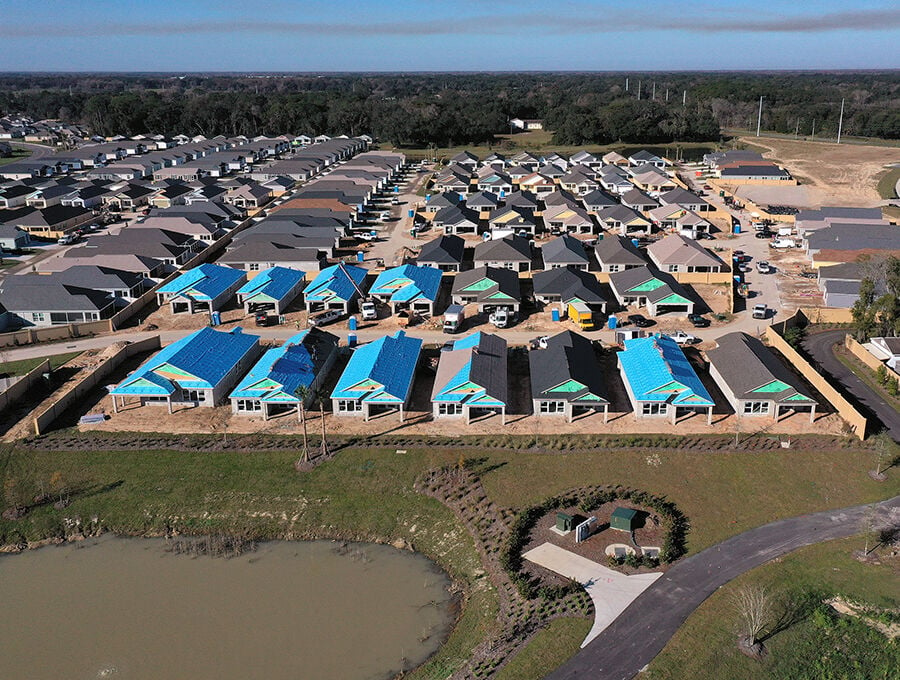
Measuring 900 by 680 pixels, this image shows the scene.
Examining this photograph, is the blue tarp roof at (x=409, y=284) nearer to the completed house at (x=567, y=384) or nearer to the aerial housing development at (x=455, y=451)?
the aerial housing development at (x=455, y=451)

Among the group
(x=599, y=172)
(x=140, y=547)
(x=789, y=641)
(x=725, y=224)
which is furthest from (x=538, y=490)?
(x=599, y=172)

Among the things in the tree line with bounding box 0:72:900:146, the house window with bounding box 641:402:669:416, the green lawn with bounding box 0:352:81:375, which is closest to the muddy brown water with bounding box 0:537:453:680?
the house window with bounding box 641:402:669:416

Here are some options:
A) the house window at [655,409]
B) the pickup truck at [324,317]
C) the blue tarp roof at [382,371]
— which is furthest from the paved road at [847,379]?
the pickup truck at [324,317]

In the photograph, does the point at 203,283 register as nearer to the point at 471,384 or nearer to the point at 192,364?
the point at 192,364

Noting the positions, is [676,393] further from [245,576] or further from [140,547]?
[140,547]

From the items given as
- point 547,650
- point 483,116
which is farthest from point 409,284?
point 483,116
